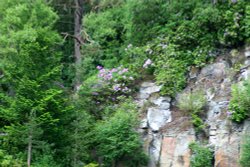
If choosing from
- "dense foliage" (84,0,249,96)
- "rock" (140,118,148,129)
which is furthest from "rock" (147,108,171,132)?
"dense foliage" (84,0,249,96)

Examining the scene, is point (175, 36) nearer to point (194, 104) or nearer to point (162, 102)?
point (162, 102)

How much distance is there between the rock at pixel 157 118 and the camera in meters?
9.84

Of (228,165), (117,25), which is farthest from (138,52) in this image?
(228,165)

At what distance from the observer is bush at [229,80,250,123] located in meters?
8.37

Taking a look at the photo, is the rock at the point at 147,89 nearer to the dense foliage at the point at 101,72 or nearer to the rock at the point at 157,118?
the dense foliage at the point at 101,72

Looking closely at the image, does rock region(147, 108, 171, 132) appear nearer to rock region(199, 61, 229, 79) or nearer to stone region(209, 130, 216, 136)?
stone region(209, 130, 216, 136)

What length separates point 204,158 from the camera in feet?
27.3

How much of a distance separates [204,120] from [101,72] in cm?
419

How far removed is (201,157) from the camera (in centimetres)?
833

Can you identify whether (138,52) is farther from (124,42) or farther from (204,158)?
(204,158)

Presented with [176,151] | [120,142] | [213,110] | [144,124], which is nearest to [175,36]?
[213,110]

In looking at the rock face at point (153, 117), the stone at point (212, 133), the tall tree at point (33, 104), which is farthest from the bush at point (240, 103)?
the tall tree at point (33, 104)

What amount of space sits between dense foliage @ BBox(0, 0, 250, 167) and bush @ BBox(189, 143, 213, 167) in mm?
58

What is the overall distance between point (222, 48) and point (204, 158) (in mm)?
4003
